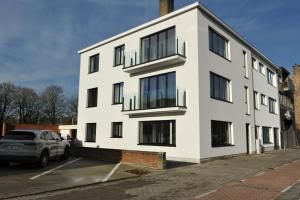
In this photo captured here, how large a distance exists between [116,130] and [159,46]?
7.58 metres

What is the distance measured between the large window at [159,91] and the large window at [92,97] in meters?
6.31

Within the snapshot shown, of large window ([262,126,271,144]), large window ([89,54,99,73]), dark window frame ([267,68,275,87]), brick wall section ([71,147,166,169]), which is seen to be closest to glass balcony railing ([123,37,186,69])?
large window ([89,54,99,73])

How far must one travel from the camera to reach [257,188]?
374 inches

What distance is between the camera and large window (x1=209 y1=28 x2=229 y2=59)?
19.9 metres

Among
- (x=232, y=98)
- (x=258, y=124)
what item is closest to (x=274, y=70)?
(x=258, y=124)

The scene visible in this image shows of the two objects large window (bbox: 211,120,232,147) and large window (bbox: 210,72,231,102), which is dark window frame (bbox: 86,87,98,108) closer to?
large window (bbox: 210,72,231,102)

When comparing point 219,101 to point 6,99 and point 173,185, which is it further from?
point 6,99

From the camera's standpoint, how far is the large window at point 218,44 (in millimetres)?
19922

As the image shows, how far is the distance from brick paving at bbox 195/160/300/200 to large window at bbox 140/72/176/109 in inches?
310

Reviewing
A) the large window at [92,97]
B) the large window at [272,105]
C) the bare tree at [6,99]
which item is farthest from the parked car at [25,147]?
the bare tree at [6,99]

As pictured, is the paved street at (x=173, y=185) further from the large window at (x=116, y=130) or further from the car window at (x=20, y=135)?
the large window at (x=116, y=130)

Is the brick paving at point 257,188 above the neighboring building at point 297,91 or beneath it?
beneath

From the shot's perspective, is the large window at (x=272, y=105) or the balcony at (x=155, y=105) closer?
the balcony at (x=155, y=105)

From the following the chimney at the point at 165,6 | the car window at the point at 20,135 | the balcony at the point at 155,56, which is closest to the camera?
the car window at the point at 20,135
